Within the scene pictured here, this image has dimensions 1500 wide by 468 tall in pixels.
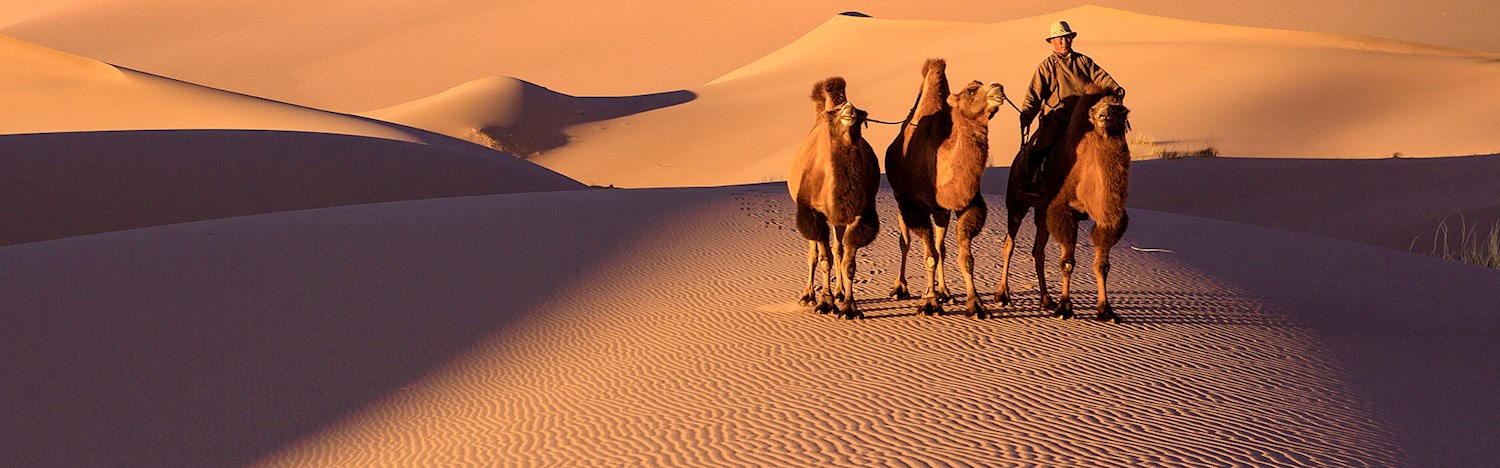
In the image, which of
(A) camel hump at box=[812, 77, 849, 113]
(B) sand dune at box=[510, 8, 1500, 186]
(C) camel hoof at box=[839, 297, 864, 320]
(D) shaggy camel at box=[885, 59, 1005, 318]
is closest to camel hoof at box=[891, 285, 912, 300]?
(D) shaggy camel at box=[885, 59, 1005, 318]

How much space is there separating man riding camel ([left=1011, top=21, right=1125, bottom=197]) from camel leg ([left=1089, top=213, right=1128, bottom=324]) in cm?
56

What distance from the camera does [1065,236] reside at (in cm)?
812

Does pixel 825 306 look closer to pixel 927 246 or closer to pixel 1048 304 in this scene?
pixel 927 246

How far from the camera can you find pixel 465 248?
11469mm

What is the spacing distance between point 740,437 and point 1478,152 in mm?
24699

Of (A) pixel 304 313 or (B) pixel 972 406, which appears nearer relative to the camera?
Result: (B) pixel 972 406

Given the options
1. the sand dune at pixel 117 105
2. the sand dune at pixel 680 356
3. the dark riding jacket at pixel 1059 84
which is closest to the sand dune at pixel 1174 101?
the sand dune at pixel 117 105

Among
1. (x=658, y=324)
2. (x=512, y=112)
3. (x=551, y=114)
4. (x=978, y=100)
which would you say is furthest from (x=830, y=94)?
(x=551, y=114)

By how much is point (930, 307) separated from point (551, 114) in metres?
42.2

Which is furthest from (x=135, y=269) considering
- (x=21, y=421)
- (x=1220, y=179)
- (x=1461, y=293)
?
(x=1220, y=179)

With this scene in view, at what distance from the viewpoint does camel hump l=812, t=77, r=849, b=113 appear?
830cm

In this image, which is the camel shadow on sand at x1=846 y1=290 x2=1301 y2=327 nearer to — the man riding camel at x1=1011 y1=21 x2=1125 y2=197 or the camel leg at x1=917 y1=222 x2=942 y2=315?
the camel leg at x1=917 y1=222 x2=942 y2=315

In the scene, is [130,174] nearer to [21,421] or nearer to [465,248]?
[465,248]

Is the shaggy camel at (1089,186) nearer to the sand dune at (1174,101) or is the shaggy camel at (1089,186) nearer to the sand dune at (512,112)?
the sand dune at (1174,101)
